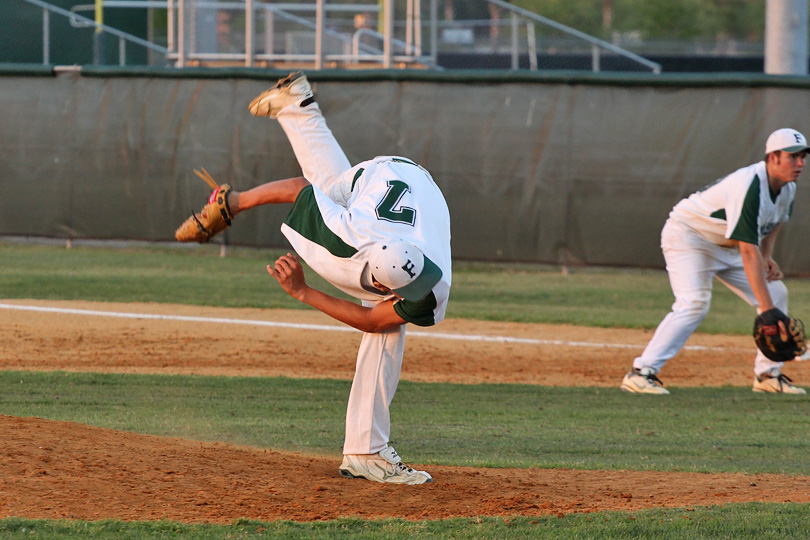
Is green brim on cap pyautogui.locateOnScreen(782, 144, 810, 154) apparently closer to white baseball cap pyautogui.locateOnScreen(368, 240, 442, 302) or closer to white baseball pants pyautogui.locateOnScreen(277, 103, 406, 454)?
white baseball pants pyautogui.locateOnScreen(277, 103, 406, 454)

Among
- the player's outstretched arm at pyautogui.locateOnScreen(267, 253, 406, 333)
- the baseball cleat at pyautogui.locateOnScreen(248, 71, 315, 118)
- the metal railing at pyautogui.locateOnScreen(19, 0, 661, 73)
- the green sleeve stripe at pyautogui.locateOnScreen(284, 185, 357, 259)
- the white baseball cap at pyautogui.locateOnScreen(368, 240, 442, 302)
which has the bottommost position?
the player's outstretched arm at pyautogui.locateOnScreen(267, 253, 406, 333)

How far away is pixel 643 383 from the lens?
7590mm

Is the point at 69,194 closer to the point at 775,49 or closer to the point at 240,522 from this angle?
the point at 775,49

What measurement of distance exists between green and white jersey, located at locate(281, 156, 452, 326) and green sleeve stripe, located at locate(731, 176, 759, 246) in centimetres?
338

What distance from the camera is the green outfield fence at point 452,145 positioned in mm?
12219

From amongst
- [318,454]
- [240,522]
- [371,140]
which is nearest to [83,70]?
[371,140]

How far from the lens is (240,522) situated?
379cm

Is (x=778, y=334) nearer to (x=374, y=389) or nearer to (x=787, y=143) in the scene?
(x=787, y=143)

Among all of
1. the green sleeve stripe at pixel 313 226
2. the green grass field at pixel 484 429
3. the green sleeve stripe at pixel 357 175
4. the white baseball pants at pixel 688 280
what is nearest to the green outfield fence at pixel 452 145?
the white baseball pants at pixel 688 280

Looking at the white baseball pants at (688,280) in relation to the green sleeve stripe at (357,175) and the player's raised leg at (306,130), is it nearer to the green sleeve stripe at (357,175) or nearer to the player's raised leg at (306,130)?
the player's raised leg at (306,130)

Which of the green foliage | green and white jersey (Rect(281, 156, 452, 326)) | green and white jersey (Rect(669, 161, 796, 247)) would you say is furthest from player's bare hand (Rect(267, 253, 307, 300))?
green and white jersey (Rect(669, 161, 796, 247))

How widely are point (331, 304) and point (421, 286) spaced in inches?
18.4

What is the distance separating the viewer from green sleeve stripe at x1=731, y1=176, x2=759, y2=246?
688cm

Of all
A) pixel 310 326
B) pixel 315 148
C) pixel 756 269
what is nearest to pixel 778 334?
pixel 756 269
